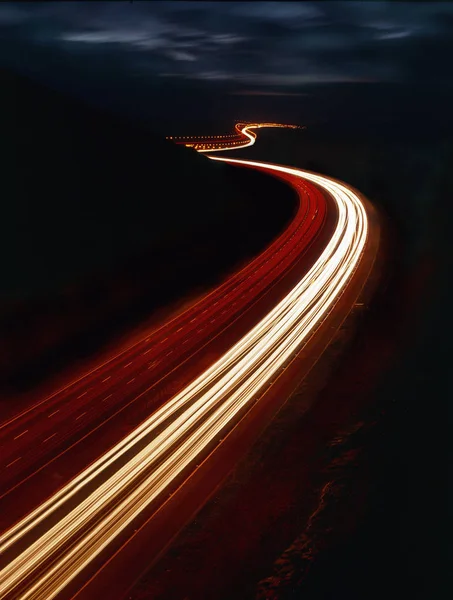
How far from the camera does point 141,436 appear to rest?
2225cm

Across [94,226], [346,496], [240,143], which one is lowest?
[346,496]

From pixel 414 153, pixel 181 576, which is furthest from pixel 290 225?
pixel 414 153

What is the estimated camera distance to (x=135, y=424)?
23.4 meters

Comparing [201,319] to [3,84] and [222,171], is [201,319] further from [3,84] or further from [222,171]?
[222,171]

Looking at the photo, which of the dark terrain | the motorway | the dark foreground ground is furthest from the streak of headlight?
the dark foreground ground

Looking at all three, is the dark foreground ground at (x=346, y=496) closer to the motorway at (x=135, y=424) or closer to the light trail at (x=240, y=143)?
the motorway at (x=135, y=424)

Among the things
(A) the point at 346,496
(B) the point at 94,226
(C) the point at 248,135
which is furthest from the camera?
(C) the point at 248,135

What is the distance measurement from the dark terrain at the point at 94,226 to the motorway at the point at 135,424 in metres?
3.01

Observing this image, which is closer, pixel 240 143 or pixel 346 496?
pixel 346 496

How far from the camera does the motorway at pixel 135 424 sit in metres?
17.4

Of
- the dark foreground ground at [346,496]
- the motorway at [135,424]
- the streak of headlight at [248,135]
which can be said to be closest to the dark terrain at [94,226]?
the motorway at [135,424]

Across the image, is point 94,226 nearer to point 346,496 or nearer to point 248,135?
point 346,496

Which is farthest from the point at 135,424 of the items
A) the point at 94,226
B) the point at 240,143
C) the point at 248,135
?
the point at 248,135

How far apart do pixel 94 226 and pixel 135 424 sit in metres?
22.4
